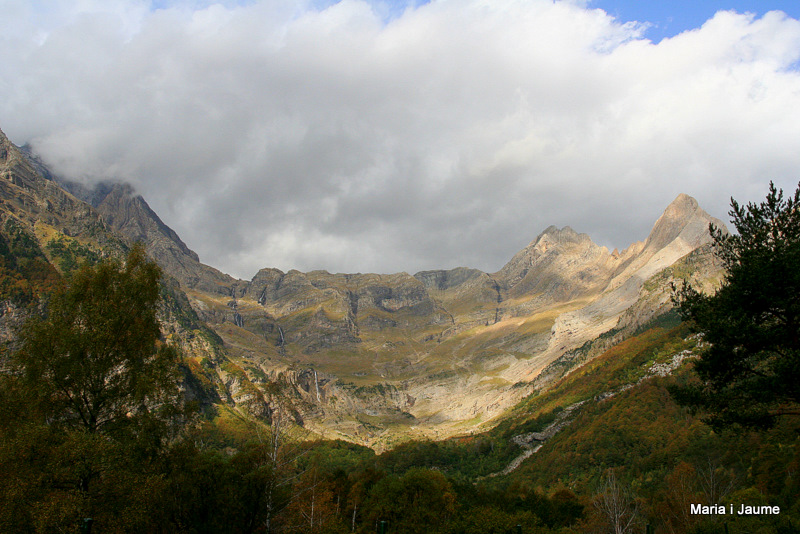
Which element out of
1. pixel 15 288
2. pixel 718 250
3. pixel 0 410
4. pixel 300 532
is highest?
pixel 15 288

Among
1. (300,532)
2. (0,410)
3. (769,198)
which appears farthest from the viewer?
(300,532)

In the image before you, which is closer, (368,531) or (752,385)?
(752,385)

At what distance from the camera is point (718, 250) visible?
26.6 metres


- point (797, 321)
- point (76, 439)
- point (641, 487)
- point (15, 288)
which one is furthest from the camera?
point (15, 288)

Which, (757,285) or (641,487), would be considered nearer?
(757,285)

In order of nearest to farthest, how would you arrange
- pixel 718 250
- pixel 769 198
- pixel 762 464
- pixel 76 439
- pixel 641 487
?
pixel 76 439 → pixel 769 198 → pixel 718 250 → pixel 762 464 → pixel 641 487

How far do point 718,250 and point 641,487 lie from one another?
330ft

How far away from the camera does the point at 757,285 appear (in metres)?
22.4

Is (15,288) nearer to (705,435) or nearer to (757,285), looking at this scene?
(757,285)

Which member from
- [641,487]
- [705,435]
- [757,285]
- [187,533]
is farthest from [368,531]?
[705,435]

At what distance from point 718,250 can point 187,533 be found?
35820 mm

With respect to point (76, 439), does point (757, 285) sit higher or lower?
higher

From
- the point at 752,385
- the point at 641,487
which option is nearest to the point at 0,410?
the point at 752,385

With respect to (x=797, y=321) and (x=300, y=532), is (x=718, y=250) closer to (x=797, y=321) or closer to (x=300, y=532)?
(x=797, y=321)
